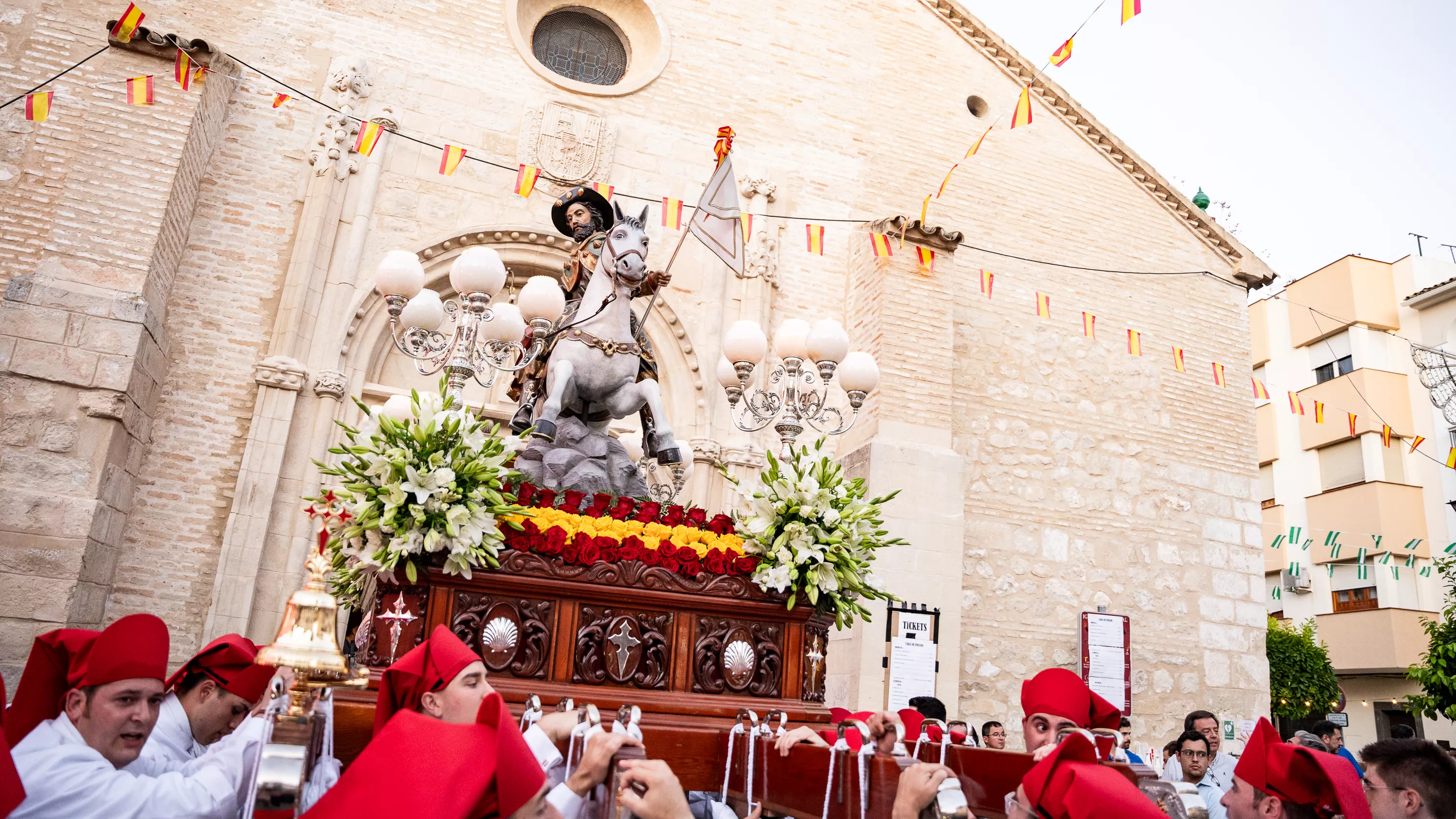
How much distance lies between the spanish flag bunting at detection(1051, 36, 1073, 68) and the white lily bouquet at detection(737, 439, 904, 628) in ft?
16.9

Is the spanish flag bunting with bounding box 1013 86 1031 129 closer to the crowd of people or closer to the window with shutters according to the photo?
the crowd of people

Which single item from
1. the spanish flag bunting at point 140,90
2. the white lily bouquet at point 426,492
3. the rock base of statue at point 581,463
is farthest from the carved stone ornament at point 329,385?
the white lily bouquet at point 426,492

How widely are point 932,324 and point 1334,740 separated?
498 cm

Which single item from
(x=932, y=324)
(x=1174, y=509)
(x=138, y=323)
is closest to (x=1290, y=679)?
(x=1174, y=509)

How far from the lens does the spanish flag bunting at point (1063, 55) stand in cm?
790

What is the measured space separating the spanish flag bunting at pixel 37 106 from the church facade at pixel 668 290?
0.21m

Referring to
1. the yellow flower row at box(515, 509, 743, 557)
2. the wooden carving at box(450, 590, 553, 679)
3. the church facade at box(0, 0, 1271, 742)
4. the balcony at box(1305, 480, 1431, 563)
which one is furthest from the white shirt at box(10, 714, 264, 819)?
the balcony at box(1305, 480, 1431, 563)

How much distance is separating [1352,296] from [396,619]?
82.0ft

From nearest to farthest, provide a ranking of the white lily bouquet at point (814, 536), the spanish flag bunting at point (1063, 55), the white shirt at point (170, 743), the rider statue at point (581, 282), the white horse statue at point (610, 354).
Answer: the white shirt at point (170, 743) → the white lily bouquet at point (814, 536) → the white horse statue at point (610, 354) → the rider statue at point (581, 282) → the spanish flag bunting at point (1063, 55)

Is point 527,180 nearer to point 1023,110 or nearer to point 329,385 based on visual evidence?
point 329,385

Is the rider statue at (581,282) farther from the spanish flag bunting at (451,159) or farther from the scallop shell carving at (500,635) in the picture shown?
the spanish flag bunting at (451,159)

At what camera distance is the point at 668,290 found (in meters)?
10.2

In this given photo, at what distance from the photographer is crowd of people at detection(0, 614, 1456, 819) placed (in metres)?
1.58

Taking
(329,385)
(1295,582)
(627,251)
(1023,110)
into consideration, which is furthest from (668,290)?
(1295,582)
